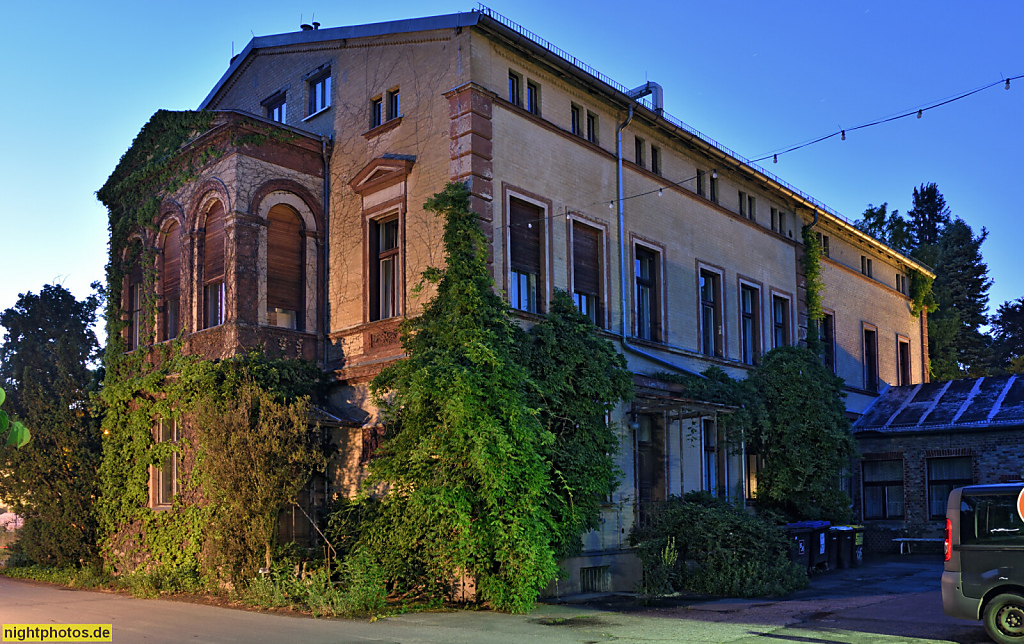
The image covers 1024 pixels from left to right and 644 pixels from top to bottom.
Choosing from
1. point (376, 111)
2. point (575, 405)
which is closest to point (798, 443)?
point (575, 405)

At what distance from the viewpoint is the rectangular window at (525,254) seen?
17.7 meters

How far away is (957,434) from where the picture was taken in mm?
26609

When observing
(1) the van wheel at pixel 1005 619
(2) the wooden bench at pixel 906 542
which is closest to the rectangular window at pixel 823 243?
(2) the wooden bench at pixel 906 542

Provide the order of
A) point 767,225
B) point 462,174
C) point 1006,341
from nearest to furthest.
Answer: point 462,174
point 767,225
point 1006,341

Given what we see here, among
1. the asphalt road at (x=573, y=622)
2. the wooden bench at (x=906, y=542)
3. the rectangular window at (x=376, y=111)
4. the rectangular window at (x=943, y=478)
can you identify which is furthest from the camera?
the wooden bench at (x=906, y=542)

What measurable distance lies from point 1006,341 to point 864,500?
4036 cm

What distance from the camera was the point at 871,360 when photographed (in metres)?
32.0

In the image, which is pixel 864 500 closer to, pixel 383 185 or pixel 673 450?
pixel 673 450

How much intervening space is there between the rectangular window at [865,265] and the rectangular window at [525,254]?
58.2 feet

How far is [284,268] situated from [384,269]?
2.17 m

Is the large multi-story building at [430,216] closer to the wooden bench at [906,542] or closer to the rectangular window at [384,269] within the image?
the rectangular window at [384,269]

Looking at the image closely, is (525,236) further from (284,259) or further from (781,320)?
(781,320)

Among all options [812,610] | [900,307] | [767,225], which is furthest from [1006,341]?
[812,610]

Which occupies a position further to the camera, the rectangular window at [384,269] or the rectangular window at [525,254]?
the rectangular window at [384,269]
